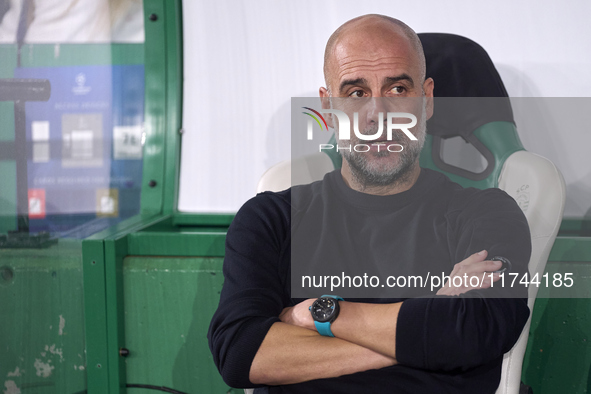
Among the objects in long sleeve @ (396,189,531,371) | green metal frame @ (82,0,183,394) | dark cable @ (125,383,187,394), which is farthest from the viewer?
green metal frame @ (82,0,183,394)

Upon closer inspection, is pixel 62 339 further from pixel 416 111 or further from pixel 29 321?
pixel 416 111

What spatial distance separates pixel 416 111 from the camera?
936 millimetres

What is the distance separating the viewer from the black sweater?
32.2 inches

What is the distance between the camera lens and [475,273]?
0.85m

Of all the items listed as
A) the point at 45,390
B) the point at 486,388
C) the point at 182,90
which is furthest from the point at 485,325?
the point at 182,90

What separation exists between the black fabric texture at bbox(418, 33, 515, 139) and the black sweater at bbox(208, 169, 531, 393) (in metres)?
0.30

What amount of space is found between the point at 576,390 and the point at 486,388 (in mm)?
491

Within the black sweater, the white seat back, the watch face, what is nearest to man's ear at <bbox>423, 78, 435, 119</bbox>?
the black sweater

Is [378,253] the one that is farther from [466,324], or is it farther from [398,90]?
[398,90]

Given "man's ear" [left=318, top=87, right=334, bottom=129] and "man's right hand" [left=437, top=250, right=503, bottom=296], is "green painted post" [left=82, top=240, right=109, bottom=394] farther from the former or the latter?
"man's right hand" [left=437, top=250, right=503, bottom=296]

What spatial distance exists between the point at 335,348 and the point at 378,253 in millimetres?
212

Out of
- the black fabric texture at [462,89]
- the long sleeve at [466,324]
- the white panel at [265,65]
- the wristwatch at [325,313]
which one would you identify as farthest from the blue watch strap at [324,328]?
the white panel at [265,65]

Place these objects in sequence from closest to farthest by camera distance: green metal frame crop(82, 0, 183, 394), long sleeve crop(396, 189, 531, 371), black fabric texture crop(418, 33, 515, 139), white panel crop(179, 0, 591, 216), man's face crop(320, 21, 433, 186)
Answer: long sleeve crop(396, 189, 531, 371)
man's face crop(320, 21, 433, 186)
black fabric texture crop(418, 33, 515, 139)
white panel crop(179, 0, 591, 216)
green metal frame crop(82, 0, 183, 394)

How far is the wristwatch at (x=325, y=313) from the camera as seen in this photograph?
2.81 feet
